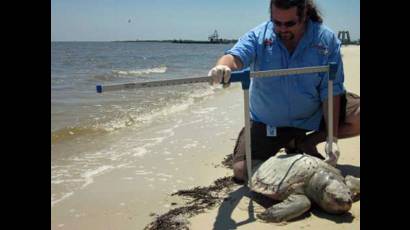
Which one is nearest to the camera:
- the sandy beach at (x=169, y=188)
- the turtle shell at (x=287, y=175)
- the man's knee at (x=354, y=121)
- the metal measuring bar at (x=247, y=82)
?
the metal measuring bar at (x=247, y=82)

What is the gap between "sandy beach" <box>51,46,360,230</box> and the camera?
3322 millimetres

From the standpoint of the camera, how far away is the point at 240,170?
4168mm

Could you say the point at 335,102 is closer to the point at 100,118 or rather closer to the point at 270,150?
the point at 270,150

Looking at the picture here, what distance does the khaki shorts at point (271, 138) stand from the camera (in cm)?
418

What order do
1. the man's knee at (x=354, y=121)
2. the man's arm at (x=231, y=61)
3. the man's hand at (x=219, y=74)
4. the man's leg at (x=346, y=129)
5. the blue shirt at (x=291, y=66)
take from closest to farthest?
the man's hand at (x=219, y=74) < the man's arm at (x=231, y=61) < the blue shirt at (x=291, y=66) < the man's leg at (x=346, y=129) < the man's knee at (x=354, y=121)

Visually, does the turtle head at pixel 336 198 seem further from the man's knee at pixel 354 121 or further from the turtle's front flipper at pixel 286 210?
the man's knee at pixel 354 121

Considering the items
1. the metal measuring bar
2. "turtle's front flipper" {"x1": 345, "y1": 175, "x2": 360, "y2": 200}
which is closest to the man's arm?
the metal measuring bar

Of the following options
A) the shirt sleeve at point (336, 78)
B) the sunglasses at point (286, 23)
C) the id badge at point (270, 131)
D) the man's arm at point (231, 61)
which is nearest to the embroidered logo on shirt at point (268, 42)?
the sunglasses at point (286, 23)

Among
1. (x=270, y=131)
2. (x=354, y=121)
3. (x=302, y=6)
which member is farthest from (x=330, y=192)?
(x=302, y=6)

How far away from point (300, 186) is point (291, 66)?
103 centimetres

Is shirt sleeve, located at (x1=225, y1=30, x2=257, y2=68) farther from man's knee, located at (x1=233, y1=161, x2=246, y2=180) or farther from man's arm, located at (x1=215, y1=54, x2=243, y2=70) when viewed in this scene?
man's knee, located at (x1=233, y1=161, x2=246, y2=180)

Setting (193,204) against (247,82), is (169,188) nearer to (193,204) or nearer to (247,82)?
(193,204)
